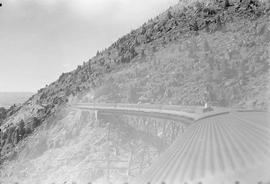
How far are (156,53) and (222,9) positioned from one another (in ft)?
94.1

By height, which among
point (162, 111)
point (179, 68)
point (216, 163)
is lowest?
point (216, 163)

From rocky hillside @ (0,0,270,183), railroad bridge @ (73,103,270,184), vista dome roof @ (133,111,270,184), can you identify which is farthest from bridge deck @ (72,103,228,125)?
vista dome roof @ (133,111,270,184)

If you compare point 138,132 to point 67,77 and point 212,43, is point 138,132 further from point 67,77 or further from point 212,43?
point 67,77

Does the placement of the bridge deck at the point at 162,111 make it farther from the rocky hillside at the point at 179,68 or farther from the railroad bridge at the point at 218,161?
the railroad bridge at the point at 218,161

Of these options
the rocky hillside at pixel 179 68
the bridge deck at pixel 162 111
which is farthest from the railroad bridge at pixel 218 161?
the rocky hillside at pixel 179 68

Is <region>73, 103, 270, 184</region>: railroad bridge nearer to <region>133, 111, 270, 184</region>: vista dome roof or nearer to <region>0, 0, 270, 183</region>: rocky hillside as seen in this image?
<region>133, 111, 270, 184</region>: vista dome roof

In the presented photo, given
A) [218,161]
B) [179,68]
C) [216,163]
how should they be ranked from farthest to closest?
[179,68]
[218,161]
[216,163]

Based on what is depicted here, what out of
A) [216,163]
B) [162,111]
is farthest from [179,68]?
[216,163]

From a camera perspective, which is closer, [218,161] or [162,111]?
[218,161]

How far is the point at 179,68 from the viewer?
85188 millimetres

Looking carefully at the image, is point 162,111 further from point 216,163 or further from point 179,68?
point 216,163

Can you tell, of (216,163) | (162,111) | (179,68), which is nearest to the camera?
(216,163)

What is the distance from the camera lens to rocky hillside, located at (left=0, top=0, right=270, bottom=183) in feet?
239

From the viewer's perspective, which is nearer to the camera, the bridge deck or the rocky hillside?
the bridge deck
